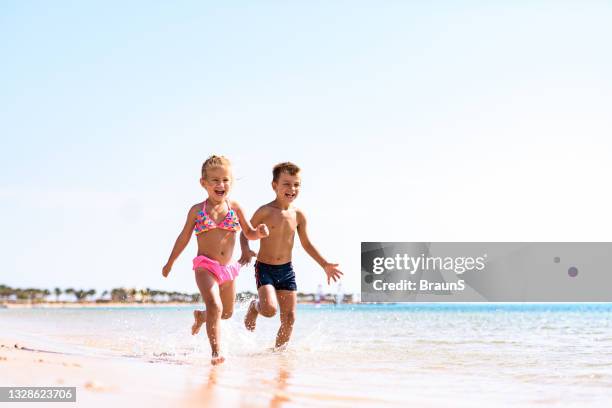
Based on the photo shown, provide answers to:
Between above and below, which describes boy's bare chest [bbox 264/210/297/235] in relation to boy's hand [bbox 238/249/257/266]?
above

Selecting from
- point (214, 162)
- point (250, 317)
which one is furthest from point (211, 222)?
point (250, 317)

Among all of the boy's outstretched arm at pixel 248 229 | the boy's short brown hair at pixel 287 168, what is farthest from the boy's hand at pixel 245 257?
the boy's short brown hair at pixel 287 168

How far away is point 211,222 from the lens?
18.5 ft

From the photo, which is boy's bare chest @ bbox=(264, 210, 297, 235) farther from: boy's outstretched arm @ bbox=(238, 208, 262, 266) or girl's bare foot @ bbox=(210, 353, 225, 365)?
girl's bare foot @ bbox=(210, 353, 225, 365)

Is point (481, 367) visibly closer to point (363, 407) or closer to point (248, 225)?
point (248, 225)

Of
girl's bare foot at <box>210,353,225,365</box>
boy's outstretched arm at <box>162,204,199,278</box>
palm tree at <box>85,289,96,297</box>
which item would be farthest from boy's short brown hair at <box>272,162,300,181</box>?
palm tree at <box>85,289,96,297</box>

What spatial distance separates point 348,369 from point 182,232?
1.80 metres

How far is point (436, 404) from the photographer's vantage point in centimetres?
359

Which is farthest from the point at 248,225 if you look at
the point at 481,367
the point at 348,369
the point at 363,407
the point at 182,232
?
the point at 363,407

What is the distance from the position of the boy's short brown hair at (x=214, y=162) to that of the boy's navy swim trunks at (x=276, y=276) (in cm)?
135

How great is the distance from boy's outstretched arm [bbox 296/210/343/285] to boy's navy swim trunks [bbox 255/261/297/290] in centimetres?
28

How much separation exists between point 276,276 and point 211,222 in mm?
1240

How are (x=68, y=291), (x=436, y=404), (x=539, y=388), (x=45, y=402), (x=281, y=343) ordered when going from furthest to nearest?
(x=68, y=291) < (x=281, y=343) < (x=539, y=388) < (x=436, y=404) < (x=45, y=402)

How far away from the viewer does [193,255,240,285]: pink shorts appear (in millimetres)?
5625
